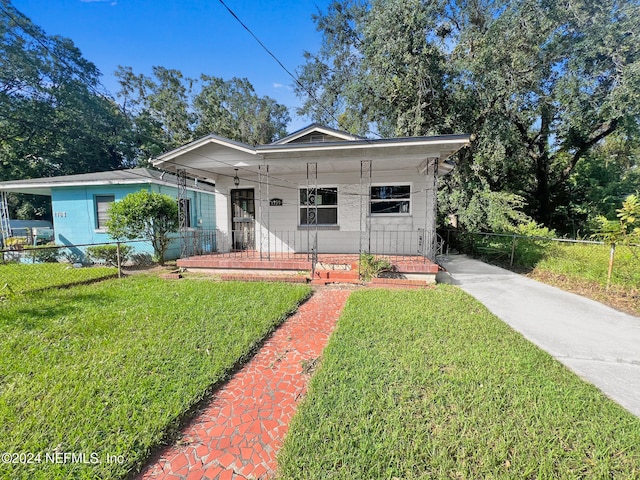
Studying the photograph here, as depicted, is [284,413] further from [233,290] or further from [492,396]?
[233,290]

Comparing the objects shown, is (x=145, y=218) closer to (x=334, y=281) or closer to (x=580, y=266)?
(x=334, y=281)

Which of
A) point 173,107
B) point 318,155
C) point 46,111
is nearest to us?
point 318,155

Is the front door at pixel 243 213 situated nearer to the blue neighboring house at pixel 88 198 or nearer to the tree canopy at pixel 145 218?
the tree canopy at pixel 145 218

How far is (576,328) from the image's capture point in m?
3.79

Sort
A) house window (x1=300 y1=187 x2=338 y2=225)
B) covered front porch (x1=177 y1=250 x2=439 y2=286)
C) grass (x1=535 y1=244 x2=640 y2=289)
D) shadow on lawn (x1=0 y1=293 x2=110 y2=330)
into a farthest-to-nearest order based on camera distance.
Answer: house window (x1=300 y1=187 x2=338 y2=225) < covered front porch (x1=177 y1=250 x2=439 y2=286) < grass (x1=535 y1=244 x2=640 y2=289) < shadow on lawn (x1=0 y1=293 x2=110 y2=330)

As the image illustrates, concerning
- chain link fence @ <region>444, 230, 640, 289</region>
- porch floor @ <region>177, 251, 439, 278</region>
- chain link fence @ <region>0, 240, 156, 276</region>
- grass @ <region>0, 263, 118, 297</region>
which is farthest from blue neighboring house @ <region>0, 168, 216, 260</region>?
chain link fence @ <region>444, 230, 640, 289</region>

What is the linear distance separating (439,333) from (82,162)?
2754cm

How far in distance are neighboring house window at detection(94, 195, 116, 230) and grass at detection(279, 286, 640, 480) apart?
1106cm

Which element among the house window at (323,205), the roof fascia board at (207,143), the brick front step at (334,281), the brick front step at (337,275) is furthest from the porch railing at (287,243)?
the roof fascia board at (207,143)

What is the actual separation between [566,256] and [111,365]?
9.57 metres

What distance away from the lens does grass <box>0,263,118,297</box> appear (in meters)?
5.60

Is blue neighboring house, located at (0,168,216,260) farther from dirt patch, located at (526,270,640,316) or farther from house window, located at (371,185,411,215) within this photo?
dirt patch, located at (526,270,640,316)

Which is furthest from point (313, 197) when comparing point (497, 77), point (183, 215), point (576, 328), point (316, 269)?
point (497, 77)

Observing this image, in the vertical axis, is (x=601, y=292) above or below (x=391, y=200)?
below
